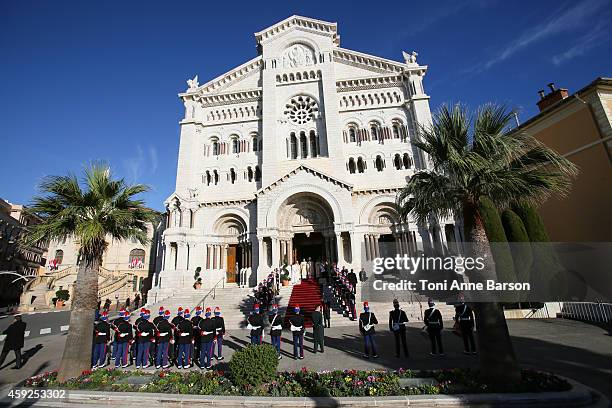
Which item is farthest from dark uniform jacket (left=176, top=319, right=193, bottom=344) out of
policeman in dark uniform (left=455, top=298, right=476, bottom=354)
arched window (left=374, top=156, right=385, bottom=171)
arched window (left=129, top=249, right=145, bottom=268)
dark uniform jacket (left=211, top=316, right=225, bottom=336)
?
arched window (left=129, top=249, right=145, bottom=268)

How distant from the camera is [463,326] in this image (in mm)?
9711

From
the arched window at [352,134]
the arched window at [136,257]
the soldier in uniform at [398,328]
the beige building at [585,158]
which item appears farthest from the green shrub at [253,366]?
the arched window at [136,257]

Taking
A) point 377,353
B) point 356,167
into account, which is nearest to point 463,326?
point 377,353

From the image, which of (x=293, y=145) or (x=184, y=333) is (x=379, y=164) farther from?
(x=184, y=333)

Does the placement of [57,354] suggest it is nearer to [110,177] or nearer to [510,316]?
[110,177]

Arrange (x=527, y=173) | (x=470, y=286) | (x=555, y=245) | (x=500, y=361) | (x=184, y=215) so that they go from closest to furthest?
(x=500, y=361), (x=470, y=286), (x=527, y=173), (x=555, y=245), (x=184, y=215)

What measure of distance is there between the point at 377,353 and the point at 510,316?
954 centimetres

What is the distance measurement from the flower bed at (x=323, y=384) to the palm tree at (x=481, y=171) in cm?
105

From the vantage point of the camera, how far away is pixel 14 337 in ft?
33.8

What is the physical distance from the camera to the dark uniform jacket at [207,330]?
31.9 feet

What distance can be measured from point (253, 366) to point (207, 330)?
377 cm

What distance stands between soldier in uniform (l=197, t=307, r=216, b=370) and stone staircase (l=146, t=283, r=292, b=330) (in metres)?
6.60

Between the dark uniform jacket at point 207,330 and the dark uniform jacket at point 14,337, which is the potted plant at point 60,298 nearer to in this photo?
the dark uniform jacket at point 14,337

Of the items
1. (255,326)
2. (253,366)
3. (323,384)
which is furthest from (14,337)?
(323,384)
